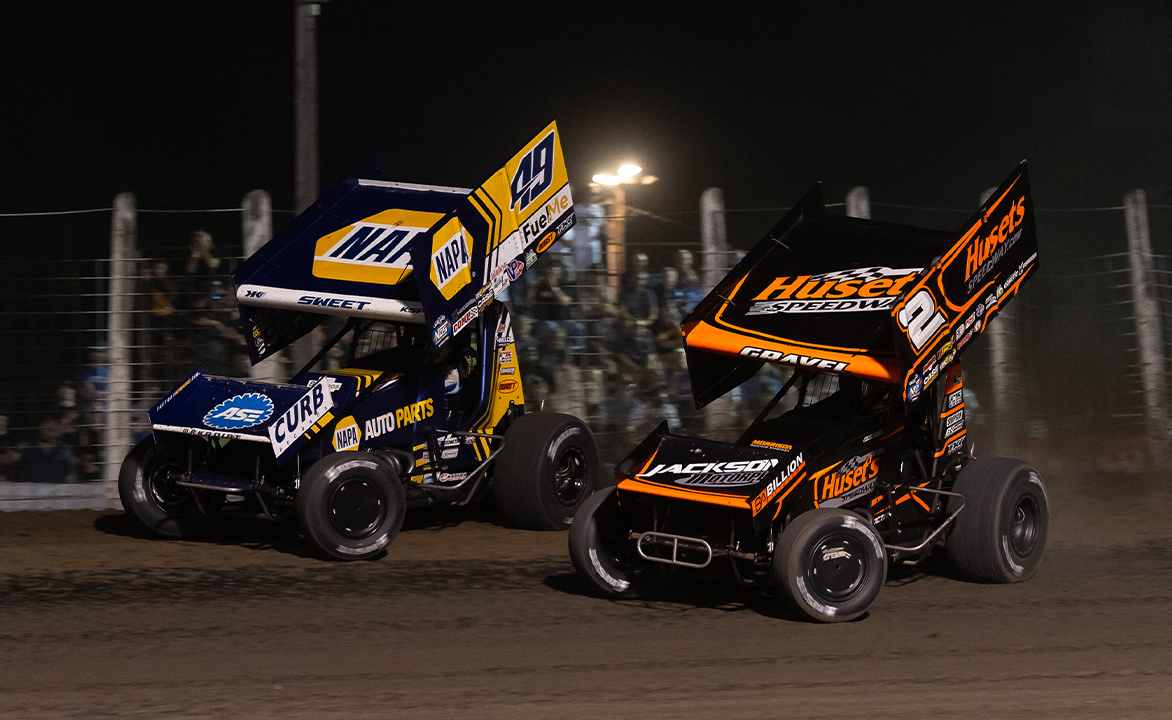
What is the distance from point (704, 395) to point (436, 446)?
2386 millimetres

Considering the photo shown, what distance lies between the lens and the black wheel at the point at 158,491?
28.7 feet

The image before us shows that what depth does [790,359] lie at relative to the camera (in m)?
7.04

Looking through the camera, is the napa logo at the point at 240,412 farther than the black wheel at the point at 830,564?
Yes

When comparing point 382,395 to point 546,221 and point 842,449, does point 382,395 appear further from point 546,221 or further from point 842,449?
point 842,449

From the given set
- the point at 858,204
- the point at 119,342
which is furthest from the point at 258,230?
the point at 858,204

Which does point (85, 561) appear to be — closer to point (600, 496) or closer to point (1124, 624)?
point (600, 496)

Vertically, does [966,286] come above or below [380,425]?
above

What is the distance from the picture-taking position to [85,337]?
34.9 feet

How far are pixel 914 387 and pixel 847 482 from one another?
0.64 meters

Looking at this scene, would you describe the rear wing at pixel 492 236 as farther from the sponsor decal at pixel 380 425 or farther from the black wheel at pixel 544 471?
the black wheel at pixel 544 471

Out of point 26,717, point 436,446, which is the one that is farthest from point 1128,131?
point 26,717

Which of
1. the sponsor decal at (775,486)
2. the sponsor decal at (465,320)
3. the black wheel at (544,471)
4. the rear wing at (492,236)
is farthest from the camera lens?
the black wheel at (544,471)

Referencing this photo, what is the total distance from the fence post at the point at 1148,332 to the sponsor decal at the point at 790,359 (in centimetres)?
710

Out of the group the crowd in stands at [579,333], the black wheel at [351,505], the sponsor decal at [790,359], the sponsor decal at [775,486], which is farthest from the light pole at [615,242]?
the sponsor decal at [775,486]
